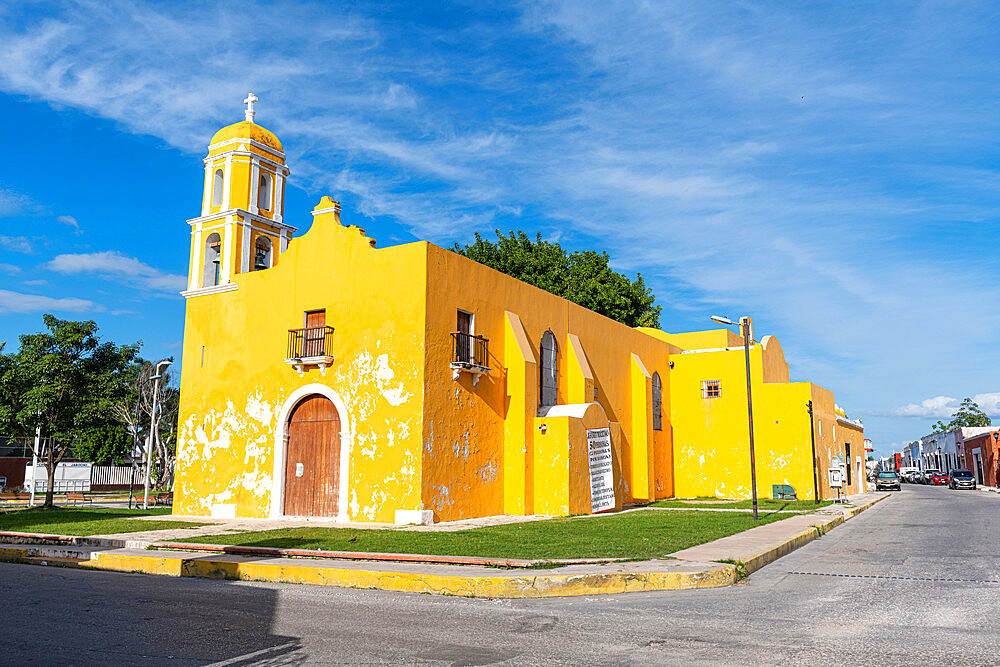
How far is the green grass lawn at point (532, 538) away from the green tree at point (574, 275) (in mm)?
24363

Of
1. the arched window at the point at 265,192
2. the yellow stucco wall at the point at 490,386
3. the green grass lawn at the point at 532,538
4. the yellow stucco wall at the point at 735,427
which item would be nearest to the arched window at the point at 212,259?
the arched window at the point at 265,192

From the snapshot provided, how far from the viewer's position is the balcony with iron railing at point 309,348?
19531mm

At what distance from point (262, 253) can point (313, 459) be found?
835 cm

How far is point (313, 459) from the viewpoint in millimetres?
19594

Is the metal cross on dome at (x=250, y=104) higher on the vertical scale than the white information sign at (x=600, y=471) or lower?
higher

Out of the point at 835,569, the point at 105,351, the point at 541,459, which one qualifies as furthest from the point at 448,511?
the point at 105,351

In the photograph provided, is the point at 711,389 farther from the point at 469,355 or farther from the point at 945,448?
the point at 945,448

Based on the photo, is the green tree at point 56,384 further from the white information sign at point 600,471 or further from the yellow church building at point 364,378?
the white information sign at point 600,471

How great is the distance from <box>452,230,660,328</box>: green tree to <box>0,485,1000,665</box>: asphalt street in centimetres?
3171

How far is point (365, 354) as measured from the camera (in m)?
19.0

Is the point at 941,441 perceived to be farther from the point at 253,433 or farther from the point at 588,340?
the point at 253,433

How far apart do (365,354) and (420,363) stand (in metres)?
1.77

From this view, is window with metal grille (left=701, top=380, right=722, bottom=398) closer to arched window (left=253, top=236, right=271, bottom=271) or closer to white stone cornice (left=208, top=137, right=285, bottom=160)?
arched window (left=253, top=236, right=271, bottom=271)

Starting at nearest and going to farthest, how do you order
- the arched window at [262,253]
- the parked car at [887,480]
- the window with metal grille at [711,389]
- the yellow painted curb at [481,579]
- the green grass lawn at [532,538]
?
the yellow painted curb at [481,579] < the green grass lawn at [532,538] < the arched window at [262,253] < the window with metal grille at [711,389] < the parked car at [887,480]
